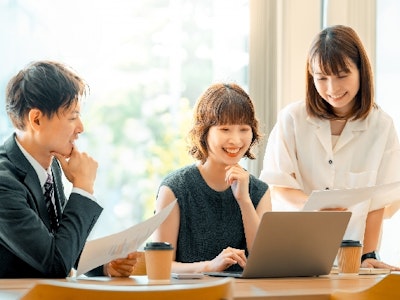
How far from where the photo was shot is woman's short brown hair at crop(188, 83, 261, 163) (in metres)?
2.79

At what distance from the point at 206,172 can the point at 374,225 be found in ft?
2.43

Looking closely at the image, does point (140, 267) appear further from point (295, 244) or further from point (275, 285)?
point (275, 285)

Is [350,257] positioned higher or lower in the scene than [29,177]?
lower

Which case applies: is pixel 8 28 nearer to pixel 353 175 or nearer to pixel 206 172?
pixel 206 172

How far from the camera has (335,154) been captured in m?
3.29

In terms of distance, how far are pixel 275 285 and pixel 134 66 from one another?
219 cm

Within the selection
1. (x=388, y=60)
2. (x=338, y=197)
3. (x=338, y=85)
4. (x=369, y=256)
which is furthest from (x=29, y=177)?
(x=388, y=60)

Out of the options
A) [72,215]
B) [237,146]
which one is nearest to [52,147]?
[72,215]

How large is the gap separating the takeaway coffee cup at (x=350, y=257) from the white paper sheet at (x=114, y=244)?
0.66 m

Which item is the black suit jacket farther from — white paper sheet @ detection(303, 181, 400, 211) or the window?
the window

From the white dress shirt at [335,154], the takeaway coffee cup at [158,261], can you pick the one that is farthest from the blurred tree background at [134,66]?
the takeaway coffee cup at [158,261]

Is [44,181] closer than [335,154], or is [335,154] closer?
[44,181]

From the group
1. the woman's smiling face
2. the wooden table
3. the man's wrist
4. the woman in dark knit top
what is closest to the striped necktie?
the wooden table

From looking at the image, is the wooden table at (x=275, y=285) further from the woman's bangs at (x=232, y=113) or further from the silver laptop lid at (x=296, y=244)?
the woman's bangs at (x=232, y=113)
